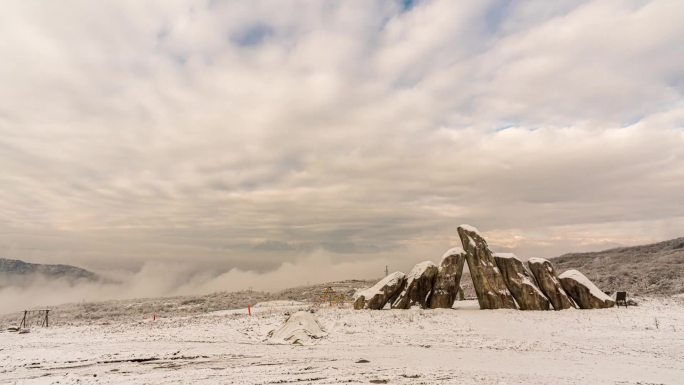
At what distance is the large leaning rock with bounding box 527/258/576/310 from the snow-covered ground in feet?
6.03

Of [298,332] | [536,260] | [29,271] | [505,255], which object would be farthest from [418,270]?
[29,271]

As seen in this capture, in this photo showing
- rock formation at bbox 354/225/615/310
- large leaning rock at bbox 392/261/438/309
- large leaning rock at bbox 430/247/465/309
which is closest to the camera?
rock formation at bbox 354/225/615/310

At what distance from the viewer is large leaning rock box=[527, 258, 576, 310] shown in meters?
28.3

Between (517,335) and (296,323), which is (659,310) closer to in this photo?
(517,335)

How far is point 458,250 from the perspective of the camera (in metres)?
30.7

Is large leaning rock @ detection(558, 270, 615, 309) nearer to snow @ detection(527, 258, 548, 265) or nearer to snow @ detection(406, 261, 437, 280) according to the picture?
snow @ detection(527, 258, 548, 265)

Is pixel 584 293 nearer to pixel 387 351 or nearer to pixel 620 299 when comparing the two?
pixel 620 299

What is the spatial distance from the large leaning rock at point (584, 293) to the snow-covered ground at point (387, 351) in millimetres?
1231

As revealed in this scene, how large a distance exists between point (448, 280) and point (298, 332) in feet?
45.6

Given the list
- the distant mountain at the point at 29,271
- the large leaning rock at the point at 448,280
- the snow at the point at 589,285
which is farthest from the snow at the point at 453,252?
the distant mountain at the point at 29,271

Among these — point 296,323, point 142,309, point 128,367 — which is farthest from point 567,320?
point 142,309

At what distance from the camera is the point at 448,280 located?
2991 centimetres

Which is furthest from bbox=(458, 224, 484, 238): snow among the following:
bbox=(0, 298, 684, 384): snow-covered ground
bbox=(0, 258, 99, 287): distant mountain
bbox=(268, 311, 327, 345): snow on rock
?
bbox=(0, 258, 99, 287): distant mountain

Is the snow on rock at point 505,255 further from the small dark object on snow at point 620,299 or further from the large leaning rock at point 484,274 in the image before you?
the small dark object on snow at point 620,299
